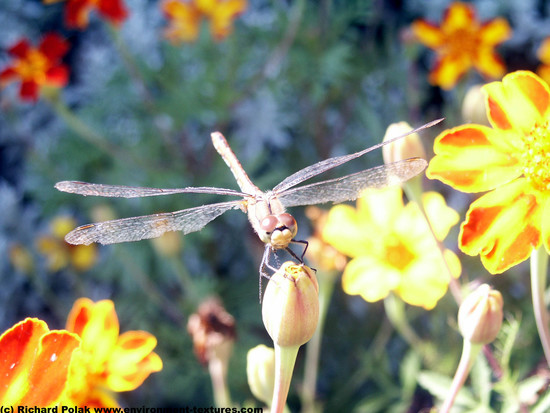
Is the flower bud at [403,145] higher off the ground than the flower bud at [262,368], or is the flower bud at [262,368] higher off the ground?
the flower bud at [403,145]

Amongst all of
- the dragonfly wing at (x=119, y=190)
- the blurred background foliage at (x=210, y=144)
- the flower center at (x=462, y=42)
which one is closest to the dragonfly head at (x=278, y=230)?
the dragonfly wing at (x=119, y=190)

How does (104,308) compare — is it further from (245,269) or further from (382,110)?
(382,110)

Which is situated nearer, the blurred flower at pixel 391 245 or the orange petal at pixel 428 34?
the blurred flower at pixel 391 245

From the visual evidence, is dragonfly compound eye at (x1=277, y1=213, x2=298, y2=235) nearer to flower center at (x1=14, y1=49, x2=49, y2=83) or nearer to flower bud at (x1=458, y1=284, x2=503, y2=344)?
flower bud at (x1=458, y1=284, x2=503, y2=344)

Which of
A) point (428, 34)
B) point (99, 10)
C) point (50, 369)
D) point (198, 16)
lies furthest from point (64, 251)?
point (50, 369)

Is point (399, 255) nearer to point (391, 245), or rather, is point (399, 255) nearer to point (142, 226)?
point (391, 245)

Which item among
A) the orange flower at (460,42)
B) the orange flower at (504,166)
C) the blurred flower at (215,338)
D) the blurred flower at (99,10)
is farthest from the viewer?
the orange flower at (460,42)

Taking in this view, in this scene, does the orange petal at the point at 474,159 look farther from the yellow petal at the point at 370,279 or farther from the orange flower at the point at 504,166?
the yellow petal at the point at 370,279

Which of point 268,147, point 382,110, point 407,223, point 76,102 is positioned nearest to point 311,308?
point 407,223
